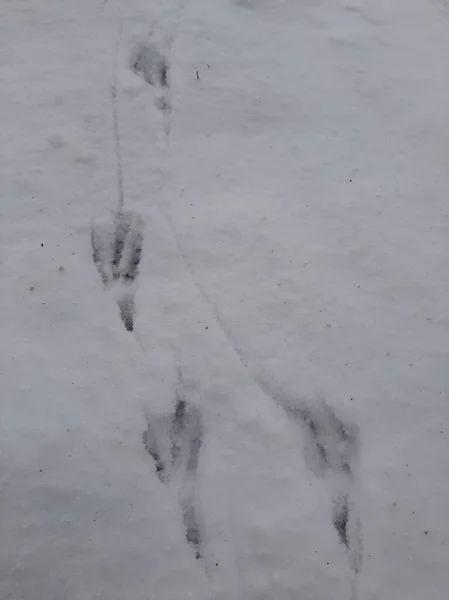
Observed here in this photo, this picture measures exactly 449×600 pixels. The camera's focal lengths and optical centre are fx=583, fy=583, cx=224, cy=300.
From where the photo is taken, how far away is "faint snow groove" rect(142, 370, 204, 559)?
1053 mm

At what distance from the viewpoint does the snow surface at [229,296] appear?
102 cm

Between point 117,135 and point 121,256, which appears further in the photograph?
point 117,135

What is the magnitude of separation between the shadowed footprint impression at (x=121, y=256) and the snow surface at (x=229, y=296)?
11 millimetres

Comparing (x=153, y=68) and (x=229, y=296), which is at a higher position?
(x=153, y=68)

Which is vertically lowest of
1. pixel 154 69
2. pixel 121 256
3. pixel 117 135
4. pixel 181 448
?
pixel 181 448

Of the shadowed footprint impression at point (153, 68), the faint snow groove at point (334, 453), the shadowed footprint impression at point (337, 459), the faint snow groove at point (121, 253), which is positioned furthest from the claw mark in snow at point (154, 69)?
the shadowed footprint impression at point (337, 459)

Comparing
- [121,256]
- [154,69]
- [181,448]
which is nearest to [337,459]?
[181,448]

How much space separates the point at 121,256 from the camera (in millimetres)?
1286

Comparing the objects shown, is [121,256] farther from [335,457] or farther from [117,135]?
[335,457]

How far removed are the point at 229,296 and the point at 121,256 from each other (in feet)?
0.85

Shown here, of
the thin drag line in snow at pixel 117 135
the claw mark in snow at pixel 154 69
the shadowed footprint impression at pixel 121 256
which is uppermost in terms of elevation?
the claw mark in snow at pixel 154 69

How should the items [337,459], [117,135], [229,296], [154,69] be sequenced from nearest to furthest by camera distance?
[337,459] < [229,296] < [117,135] < [154,69]

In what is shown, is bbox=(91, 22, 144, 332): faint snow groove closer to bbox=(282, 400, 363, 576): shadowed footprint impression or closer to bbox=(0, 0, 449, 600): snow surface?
bbox=(0, 0, 449, 600): snow surface

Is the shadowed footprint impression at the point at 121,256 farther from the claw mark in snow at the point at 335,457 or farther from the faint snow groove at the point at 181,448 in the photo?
the claw mark in snow at the point at 335,457
